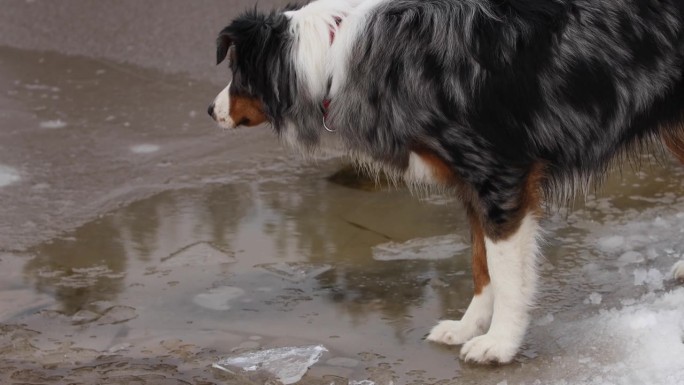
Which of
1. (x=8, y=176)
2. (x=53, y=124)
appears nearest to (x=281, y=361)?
(x=8, y=176)

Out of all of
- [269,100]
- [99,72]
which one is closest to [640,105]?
[269,100]

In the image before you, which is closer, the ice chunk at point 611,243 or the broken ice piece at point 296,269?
the broken ice piece at point 296,269

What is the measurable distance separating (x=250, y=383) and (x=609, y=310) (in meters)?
1.55

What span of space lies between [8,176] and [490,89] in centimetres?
350

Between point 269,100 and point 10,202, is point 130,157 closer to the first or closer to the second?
point 10,202

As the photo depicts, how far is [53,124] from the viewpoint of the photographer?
7461mm

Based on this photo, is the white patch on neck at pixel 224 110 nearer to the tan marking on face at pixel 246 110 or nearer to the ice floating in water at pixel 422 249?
the tan marking on face at pixel 246 110

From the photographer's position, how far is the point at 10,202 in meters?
6.10

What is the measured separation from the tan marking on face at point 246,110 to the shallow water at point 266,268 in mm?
836

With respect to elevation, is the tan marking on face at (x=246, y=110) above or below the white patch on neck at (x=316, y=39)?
below

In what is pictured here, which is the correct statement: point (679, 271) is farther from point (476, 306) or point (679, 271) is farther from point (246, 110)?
point (246, 110)

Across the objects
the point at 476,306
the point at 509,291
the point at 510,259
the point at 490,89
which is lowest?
the point at 476,306

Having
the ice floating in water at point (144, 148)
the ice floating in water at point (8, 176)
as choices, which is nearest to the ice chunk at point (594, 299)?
the ice floating in water at point (144, 148)

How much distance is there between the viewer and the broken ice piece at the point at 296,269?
5.12 m
